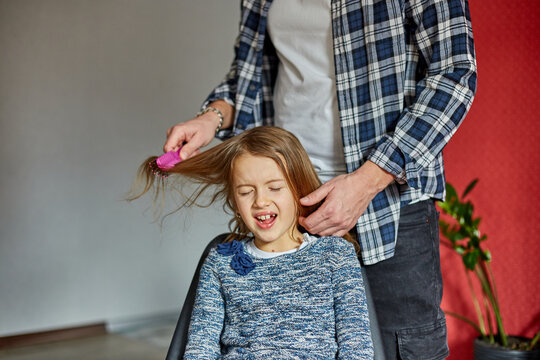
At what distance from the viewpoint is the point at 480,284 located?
280 centimetres

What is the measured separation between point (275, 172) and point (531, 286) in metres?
1.88

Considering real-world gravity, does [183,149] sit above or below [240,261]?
above

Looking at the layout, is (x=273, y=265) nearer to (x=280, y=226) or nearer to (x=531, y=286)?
(x=280, y=226)

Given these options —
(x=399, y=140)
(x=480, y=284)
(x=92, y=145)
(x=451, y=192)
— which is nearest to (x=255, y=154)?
(x=399, y=140)

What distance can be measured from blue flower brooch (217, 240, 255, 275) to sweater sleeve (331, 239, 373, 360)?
0.19 m

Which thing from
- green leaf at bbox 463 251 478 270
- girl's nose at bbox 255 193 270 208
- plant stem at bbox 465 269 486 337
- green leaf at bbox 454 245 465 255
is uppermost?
girl's nose at bbox 255 193 270 208

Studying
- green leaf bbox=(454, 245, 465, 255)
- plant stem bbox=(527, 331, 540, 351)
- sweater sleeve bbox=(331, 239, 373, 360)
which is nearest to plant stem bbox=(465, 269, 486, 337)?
green leaf bbox=(454, 245, 465, 255)

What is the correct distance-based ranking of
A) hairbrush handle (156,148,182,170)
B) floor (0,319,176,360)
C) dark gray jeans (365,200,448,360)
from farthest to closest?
floor (0,319,176,360), hairbrush handle (156,148,182,170), dark gray jeans (365,200,448,360)

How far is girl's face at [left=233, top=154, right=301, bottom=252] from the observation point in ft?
4.17

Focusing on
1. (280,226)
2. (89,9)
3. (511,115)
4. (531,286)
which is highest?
(89,9)

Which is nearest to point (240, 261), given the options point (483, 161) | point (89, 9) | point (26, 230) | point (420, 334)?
point (420, 334)

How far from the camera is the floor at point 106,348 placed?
11.6 ft

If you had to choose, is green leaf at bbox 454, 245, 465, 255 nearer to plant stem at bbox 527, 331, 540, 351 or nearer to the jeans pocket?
plant stem at bbox 527, 331, 540, 351

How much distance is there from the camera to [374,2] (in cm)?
123
